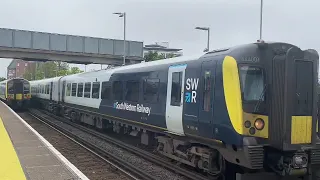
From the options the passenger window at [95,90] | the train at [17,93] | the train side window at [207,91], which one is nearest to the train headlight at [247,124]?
the train side window at [207,91]

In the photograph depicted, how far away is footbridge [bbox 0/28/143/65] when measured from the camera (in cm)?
3725

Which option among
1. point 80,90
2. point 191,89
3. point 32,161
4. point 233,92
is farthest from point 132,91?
point 80,90

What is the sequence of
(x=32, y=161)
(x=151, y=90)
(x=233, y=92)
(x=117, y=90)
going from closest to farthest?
1. (x=233, y=92)
2. (x=32, y=161)
3. (x=151, y=90)
4. (x=117, y=90)

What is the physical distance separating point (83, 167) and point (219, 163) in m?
4.50

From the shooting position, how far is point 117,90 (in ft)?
46.9

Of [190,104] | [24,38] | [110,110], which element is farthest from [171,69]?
[24,38]

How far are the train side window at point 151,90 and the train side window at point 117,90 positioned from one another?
2.31 metres

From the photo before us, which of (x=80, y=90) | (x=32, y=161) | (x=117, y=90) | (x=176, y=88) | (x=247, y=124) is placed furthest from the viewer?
(x=80, y=90)

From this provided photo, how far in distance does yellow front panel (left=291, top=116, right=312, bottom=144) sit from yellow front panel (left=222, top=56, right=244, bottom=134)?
983mm

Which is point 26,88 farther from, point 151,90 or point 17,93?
point 151,90

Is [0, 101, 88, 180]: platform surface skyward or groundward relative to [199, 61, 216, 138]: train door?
groundward

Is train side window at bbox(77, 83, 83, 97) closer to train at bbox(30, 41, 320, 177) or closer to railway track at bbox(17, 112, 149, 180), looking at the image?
railway track at bbox(17, 112, 149, 180)

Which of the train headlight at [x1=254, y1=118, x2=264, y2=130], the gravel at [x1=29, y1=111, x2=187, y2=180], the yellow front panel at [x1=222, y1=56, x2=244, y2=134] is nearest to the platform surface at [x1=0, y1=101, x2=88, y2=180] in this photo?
the gravel at [x1=29, y1=111, x2=187, y2=180]

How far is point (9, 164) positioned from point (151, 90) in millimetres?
4408
